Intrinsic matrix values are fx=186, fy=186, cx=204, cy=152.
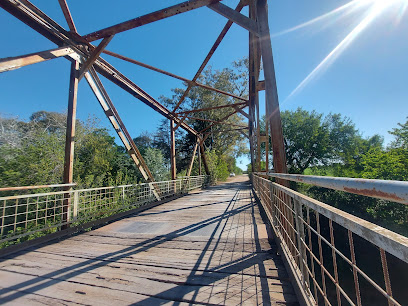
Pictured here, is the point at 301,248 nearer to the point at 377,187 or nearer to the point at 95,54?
the point at 377,187

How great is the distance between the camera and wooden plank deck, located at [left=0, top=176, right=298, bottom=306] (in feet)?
5.64

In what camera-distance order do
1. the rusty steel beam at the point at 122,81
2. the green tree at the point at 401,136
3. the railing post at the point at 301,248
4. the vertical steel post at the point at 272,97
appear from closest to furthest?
the railing post at the point at 301,248
the vertical steel post at the point at 272,97
the rusty steel beam at the point at 122,81
the green tree at the point at 401,136

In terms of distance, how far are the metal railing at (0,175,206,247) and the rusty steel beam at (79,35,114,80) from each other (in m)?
2.78

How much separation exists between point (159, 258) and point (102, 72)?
538 centimetres

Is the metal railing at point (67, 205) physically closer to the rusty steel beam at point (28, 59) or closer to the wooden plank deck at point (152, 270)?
the wooden plank deck at point (152, 270)

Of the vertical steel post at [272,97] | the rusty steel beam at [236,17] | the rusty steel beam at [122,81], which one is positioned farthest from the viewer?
the rusty steel beam at [122,81]

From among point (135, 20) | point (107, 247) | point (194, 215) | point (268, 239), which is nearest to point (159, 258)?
point (107, 247)

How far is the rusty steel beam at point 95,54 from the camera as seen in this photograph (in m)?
4.07

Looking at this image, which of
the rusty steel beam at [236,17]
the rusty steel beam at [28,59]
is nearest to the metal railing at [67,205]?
the rusty steel beam at [28,59]

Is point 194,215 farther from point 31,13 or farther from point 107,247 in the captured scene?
point 31,13

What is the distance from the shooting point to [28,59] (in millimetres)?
3047

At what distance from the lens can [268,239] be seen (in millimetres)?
2936

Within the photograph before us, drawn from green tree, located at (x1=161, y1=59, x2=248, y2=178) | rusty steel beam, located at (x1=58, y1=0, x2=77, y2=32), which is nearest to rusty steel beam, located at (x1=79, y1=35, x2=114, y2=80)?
rusty steel beam, located at (x1=58, y1=0, x2=77, y2=32)

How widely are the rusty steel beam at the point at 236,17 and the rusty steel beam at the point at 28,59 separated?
10.0ft
